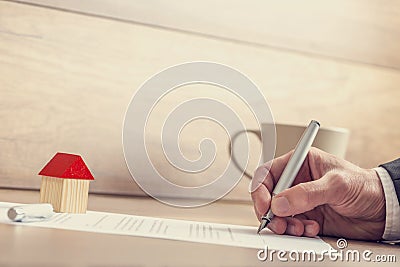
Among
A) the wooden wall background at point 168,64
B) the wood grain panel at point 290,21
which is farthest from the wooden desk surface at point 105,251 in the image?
the wood grain panel at point 290,21

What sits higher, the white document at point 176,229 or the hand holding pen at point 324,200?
the hand holding pen at point 324,200

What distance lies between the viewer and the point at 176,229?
29.1 inches

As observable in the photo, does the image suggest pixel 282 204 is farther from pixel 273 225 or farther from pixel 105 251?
pixel 105 251

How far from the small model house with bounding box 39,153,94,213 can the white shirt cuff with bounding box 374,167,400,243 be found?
40 cm

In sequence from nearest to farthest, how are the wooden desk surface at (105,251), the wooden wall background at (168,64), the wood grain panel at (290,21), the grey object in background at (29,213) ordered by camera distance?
1. the wooden desk surface at (105,251)
2. the grey object in background at (29,213)
3. the wooden wall background at (168,64)
4. the wood grain panel at (290,21)

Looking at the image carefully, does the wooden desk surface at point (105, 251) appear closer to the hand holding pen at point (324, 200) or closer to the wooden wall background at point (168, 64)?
the hand holding pen at point (324, 200)

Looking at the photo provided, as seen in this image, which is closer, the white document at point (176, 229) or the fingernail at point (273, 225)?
the white document at point (176, 229)

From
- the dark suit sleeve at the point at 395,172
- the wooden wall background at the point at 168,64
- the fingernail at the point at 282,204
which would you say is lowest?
the fingernail at the point at 282,204

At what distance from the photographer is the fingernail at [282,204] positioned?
78 cm

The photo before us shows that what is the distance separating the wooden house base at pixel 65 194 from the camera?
31.1 inches

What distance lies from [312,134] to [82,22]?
23.1 inches

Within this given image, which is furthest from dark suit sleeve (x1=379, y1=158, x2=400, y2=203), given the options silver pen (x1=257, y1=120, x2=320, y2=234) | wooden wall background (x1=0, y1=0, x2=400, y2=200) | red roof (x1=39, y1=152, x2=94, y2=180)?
wooden wall background (x1=0, y1=0, x2=400, y2=200)

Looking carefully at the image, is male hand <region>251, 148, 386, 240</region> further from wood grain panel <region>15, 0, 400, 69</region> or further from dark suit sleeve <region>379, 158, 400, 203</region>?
wood grain panel <region>15, 0, 400, 69</region>

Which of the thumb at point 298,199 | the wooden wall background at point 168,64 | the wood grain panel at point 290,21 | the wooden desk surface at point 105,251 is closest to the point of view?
the wooden desk surface at point 105,251
